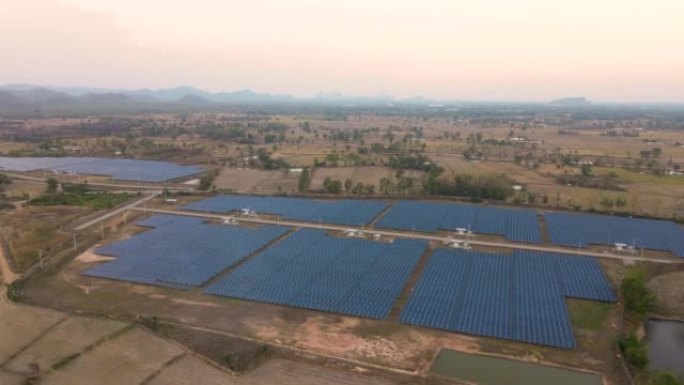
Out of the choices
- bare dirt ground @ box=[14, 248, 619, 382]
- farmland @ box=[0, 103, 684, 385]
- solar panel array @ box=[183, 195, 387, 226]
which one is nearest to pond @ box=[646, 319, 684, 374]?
farmland @ box=[0, 103, 684, 385]

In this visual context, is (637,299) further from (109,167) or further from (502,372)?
(109,167)

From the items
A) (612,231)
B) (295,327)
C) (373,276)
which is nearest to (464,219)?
(612,231)

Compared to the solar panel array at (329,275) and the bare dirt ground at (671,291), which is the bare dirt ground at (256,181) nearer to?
the solar panel array at (329,275)

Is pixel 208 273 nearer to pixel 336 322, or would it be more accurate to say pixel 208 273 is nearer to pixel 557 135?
pixel 336 322

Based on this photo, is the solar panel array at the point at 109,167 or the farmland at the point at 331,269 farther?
the solar panel array at the point at 109,167

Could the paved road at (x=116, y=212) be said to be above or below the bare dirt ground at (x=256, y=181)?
below

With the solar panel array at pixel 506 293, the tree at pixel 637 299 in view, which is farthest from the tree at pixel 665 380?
the tree at pixel 637 299
